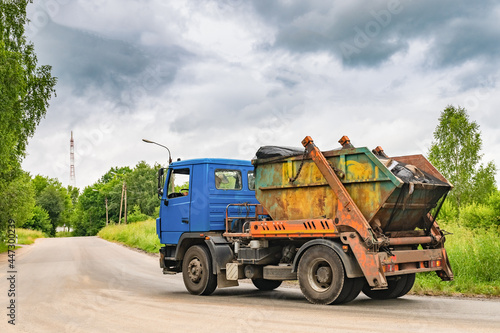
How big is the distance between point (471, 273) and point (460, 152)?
36794mm

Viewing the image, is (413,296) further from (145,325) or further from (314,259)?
(145,325)

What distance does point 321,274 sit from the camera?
364 inches

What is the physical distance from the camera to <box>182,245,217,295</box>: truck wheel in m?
11.3

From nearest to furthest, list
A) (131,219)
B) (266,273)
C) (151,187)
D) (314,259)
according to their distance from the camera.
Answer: (314,259) < (266,273) < (131,219) < (151,187)

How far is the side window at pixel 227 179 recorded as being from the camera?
11.9m

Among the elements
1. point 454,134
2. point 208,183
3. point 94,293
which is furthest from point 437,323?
point 454,134

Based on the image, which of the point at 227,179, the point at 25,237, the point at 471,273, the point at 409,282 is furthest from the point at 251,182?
the point at 25,237

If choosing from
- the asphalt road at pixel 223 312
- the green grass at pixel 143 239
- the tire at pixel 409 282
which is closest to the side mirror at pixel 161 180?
the asphalt road at pixel 223 312

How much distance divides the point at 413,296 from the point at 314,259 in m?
2.98

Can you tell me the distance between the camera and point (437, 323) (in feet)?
24.1

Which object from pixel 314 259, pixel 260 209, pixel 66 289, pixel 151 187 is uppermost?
pixel 151 187

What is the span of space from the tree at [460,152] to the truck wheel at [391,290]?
3572 cm

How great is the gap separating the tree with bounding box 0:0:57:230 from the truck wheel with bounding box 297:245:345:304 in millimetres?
16922

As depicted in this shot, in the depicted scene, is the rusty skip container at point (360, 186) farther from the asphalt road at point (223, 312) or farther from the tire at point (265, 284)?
the tire at point (265, 284)
